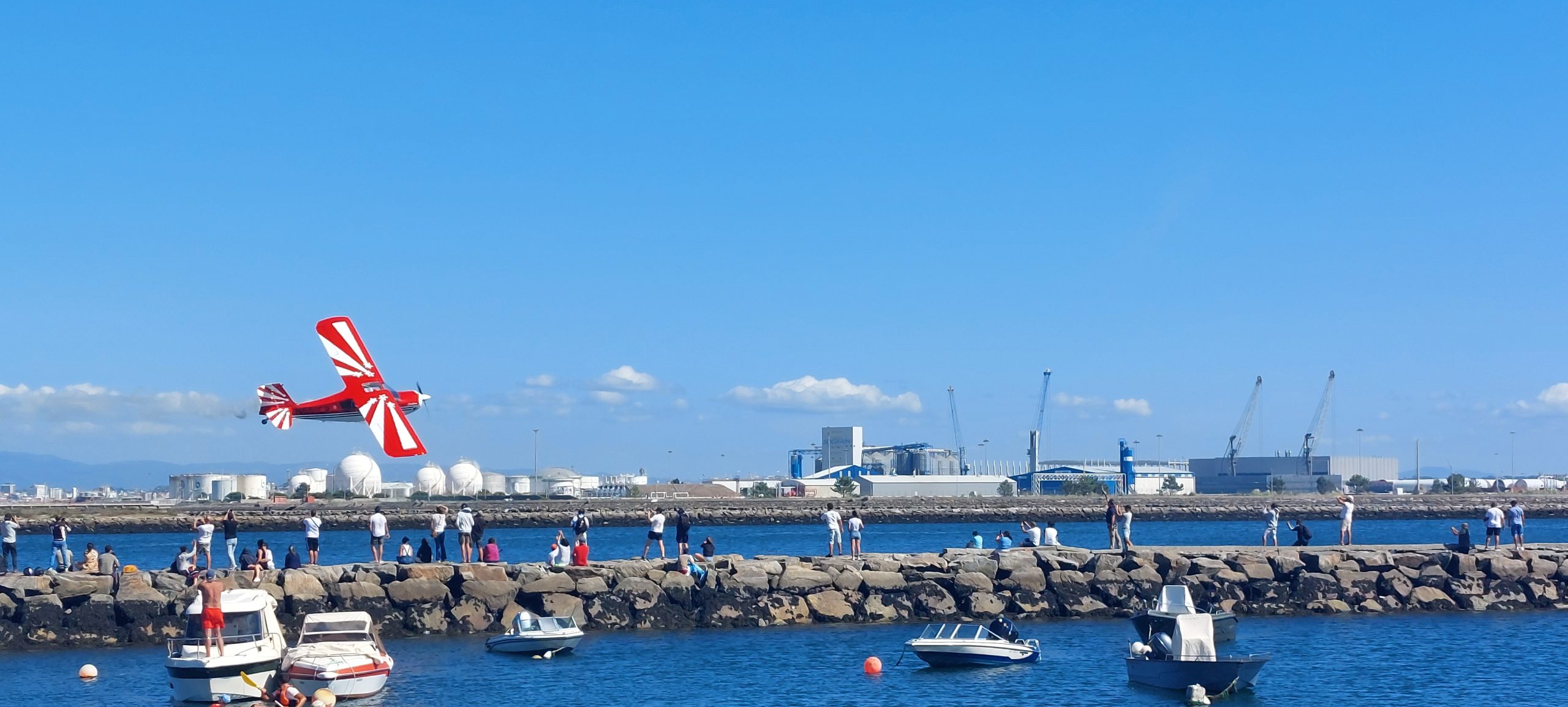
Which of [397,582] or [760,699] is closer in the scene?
[760,699]

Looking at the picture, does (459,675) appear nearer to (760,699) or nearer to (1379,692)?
(760,699)

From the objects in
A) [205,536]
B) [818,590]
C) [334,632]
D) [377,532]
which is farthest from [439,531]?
[818,590]

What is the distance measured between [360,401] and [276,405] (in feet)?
10.3

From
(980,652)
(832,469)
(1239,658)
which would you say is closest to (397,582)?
(980,652)

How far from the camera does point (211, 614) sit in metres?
27.0

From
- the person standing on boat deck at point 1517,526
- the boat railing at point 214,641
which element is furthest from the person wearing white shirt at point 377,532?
the person standing on boat deck at point 1517,526

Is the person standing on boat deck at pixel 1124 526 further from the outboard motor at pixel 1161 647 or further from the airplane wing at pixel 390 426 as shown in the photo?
the airplane wing at pixel 390 426

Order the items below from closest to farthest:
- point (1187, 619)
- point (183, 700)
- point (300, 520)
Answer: point (183, 700) → point (1187, 619) → point (300, 520)

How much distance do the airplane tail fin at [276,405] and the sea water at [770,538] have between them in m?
26.6

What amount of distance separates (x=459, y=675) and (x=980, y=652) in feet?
37.0

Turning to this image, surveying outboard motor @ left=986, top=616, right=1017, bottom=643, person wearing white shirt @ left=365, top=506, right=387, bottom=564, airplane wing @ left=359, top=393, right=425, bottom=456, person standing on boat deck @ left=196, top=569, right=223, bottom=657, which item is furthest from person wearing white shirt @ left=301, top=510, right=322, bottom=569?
outboard motor @ left=986, top=616, right=1017, bottom=643

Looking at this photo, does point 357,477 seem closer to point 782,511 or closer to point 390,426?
point 782,511

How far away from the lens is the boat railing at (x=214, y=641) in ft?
89.2

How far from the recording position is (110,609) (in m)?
34.1
